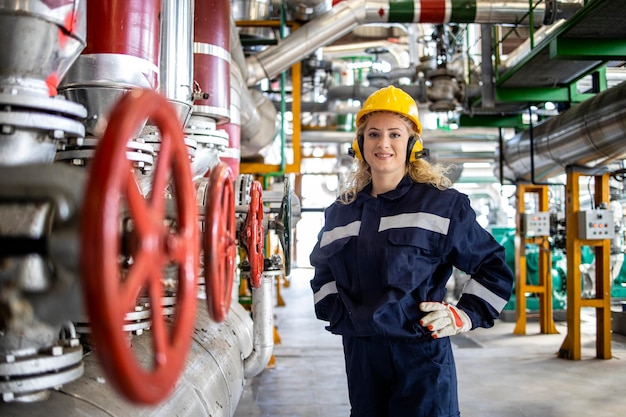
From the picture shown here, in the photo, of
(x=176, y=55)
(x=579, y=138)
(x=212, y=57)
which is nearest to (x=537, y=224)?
(x=579, y=138)

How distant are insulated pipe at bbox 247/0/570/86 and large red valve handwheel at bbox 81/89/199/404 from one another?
12.3 feet

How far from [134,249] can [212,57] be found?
1.92 m

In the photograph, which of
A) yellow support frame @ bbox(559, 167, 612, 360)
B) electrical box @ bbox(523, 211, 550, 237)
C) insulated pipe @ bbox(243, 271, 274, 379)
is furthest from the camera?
electrical box @ bbox(523, 211, 550, 237)

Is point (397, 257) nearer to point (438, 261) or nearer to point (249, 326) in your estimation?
point (438, 261)

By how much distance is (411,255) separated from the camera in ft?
5.81

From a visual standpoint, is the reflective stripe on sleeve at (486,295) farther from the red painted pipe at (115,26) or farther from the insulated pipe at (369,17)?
the insulated pipe at (369,17)

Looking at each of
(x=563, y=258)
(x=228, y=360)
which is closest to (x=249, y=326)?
(x=228, y=360)

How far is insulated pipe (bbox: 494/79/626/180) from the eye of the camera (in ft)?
13.1

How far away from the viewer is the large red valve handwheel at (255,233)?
172cm

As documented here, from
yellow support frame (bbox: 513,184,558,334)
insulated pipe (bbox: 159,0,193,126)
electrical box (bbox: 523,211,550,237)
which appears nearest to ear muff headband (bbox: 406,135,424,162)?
insulated pipe (bbox: 159,0,193,126)

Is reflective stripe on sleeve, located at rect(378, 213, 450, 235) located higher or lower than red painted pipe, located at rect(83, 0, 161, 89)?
lower

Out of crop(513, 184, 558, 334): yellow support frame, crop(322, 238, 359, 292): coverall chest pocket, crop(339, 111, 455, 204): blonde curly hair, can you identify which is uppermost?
crop(339, 111, 455, 204): blonde curly hair

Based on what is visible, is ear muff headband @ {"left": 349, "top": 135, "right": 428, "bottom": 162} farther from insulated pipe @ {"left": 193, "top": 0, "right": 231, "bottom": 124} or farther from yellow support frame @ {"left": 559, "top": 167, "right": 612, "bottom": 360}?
yellow support frame @ {"left": 559, "top": 167, "right": 612, "bottom": 360}

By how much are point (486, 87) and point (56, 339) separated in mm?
4701
